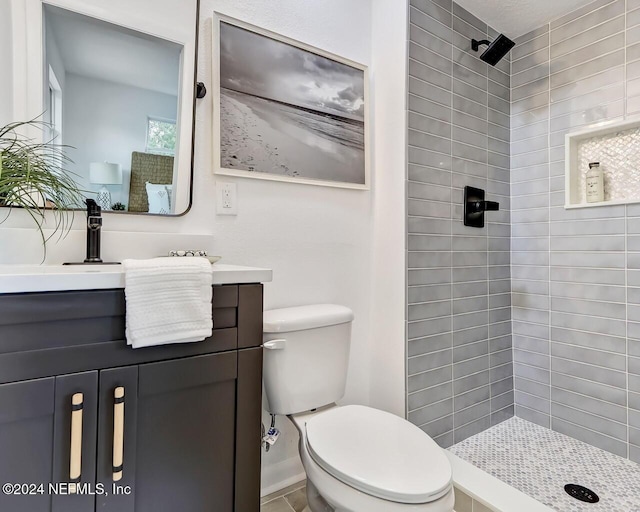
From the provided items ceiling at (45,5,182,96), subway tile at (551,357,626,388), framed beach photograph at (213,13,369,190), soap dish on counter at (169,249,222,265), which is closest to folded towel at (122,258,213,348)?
soap dish on counter at (169,249,222,265)

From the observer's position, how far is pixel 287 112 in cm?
145

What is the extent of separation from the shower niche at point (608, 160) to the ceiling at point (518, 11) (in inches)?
25.1

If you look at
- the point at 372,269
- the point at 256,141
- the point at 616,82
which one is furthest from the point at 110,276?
the point at 616,82

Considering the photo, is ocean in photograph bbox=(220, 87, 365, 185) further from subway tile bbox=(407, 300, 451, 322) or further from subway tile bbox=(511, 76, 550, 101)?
subway tile bbox=(511, 76, 550, 101)

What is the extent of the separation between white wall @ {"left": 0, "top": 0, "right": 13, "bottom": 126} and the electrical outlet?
2.04ft

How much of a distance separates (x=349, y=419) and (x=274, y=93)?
1.26 meters

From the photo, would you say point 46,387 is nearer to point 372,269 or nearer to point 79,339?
point 79,339

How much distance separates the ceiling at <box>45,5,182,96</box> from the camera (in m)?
1.08

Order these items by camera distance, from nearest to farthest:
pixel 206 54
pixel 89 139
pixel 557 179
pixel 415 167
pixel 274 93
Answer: pixel 89 139, pixel 206 54, pixel 274 93, pixel 415 167, pixel 557 179

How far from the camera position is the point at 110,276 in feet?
2.46

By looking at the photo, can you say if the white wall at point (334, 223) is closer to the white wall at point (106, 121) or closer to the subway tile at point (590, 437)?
the white wall at point (106, 121)

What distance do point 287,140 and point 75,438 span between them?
1.18 metres

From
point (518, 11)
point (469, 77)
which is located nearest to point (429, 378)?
point (469, 77)

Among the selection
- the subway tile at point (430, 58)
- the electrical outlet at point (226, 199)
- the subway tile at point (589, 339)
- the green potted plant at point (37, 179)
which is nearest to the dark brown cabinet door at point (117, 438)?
the green potted plant at point (37, 179)
